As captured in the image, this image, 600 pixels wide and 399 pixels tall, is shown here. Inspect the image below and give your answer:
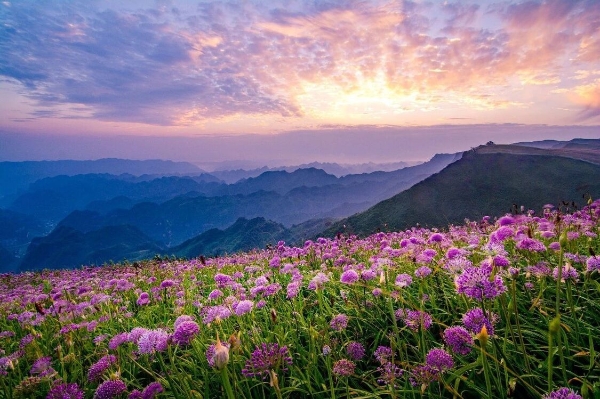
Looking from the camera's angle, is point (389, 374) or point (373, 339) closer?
point (389, 374)

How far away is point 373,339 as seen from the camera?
4.17 meters

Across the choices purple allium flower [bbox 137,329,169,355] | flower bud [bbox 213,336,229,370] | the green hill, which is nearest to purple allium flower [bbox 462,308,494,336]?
flower bud [bbox 213,336,229,370]

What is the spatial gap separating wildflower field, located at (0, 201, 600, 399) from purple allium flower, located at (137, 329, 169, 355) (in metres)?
0.01

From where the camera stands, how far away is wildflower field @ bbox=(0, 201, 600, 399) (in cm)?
248

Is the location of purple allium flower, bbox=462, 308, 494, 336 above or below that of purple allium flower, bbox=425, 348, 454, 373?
above

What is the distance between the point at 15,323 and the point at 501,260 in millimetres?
10077

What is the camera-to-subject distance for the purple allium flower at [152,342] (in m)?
2.88

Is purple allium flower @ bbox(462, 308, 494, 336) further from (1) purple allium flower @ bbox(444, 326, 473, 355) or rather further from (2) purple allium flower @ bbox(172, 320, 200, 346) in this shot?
(2) purple allium flower @ bbox(172, 320, 200, 346)

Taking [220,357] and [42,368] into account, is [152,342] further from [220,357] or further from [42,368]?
[42,368]

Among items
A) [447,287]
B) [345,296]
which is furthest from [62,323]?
[447,287]

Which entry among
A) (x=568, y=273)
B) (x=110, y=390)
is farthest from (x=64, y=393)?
(x=568, y=273)

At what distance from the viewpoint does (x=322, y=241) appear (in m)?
10.1

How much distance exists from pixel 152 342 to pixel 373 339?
106 inches

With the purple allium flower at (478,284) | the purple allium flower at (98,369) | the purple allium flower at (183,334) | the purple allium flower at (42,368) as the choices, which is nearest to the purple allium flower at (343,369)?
the purple allium flower at (478,284)
